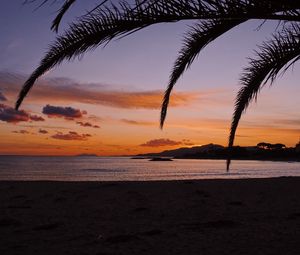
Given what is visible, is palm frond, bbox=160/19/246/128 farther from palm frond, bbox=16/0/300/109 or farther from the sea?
the sea

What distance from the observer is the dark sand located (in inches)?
267

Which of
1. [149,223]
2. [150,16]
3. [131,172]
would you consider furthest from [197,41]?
[131,172]

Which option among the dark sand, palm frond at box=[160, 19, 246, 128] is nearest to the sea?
the dark sand

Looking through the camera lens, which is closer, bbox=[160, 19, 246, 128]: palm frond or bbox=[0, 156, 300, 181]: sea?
bbox=[160, 19, 246, 128]: palm frond

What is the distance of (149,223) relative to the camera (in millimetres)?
9016

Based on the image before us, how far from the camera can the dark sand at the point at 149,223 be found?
22.2ft

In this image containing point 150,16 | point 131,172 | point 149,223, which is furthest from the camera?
point 131,172

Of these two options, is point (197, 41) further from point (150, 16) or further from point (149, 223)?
point (149, 223)

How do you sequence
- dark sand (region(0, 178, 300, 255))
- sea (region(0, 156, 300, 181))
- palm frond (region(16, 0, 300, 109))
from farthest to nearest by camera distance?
1. sea (region(0, 156, 300, 181))
2. dark sand (region(0, 178, 300, 255))
3. palm frond (region(16, 0, 300, 109))

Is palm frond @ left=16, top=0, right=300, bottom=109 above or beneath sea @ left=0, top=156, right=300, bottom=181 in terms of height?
above

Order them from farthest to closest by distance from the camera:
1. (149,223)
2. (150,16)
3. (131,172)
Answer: (131,172) < (149,223) < (150,16)

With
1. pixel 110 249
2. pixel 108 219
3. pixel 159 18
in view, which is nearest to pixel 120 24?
pixel 159 18

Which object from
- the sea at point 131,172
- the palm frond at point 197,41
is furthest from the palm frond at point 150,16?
the sea at point 131,172

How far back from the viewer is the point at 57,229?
8336 mm
